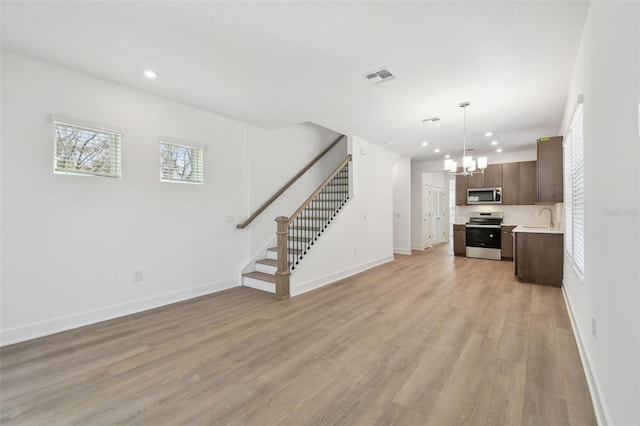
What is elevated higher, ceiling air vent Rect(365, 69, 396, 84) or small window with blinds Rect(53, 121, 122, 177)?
ceiling air vent Rect(365, 69, 396, 84)

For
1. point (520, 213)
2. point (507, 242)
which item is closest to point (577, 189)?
point (507, 242)

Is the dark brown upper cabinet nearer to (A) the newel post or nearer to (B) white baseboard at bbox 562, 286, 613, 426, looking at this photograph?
(B) white baseboard at bbox 562, 286, 613, 426

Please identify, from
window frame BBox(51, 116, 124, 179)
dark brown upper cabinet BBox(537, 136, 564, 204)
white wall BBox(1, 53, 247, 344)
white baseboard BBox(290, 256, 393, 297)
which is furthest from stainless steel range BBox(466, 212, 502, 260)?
window frame BBox(51, 116, 124, 179)

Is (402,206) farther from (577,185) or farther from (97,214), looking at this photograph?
(97,214)

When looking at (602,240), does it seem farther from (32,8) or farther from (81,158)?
(81,158)

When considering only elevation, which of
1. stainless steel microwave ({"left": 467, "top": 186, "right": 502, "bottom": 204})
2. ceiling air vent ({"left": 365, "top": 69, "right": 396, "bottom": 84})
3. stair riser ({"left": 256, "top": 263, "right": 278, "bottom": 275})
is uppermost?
ceiling air vent ({"left": 365, "top": 69, "right": 396, "bottom": 84})

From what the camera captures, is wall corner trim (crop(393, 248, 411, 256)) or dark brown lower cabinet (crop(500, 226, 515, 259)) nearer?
dark brown lower cabinet (crop(500, 226, 515, 259))

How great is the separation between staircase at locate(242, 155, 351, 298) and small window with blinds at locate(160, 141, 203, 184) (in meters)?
1.49

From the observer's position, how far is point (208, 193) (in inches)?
177

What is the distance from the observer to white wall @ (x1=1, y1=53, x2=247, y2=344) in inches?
111

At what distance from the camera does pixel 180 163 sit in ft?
13.7

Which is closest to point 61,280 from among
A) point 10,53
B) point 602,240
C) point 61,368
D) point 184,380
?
point 61,368

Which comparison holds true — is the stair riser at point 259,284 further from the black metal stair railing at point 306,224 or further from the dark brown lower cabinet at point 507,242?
the dark brown lower cabinet at point 507,242

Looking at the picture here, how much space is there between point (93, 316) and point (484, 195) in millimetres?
8539
